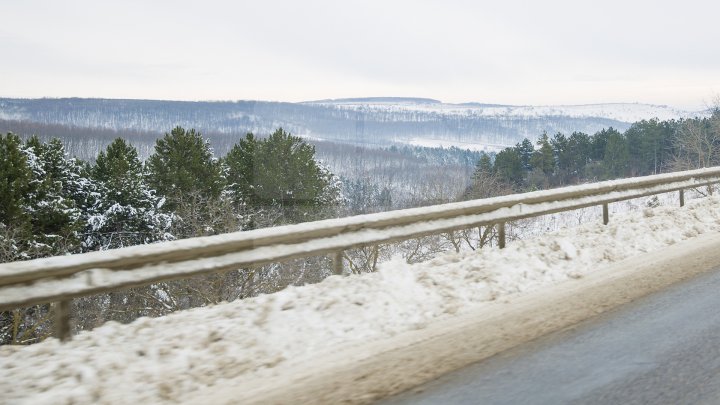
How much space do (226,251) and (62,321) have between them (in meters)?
1.51

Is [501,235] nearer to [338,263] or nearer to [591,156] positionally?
[338,263]

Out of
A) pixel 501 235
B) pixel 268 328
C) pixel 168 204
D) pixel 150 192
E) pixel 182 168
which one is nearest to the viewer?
pixel 268 328

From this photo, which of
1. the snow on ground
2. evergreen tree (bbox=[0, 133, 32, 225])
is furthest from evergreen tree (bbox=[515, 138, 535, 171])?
the snow on ground

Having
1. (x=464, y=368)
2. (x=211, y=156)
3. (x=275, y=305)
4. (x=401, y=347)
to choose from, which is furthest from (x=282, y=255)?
(x=211, y=156)

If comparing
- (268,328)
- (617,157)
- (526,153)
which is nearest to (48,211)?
(268,328)

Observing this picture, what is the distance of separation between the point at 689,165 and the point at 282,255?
5423cm

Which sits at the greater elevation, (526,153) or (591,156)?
(526,153)

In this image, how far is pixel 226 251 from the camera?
18.5 feet

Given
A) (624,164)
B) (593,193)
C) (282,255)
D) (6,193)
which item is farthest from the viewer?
(624,164)

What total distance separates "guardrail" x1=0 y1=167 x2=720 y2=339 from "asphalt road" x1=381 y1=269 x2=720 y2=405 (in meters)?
2.48

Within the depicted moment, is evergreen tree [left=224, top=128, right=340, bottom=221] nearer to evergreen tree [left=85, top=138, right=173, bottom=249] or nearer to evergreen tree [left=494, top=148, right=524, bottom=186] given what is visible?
evergreen tree [left=85, top=138, right=173, bottom=249]

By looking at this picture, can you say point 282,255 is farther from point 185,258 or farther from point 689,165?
point 689,165

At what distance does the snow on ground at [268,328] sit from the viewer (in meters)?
3.95

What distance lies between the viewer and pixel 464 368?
4.19 metres
